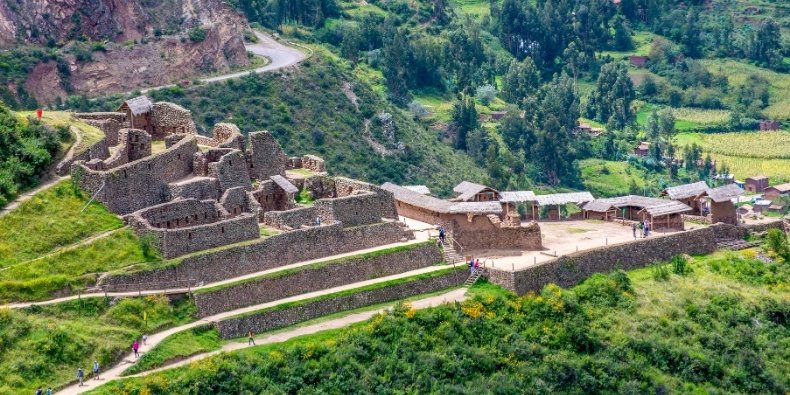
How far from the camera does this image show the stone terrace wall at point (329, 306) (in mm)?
57094

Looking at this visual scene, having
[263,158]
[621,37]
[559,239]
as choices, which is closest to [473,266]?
[559,239]

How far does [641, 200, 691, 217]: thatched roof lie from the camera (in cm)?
7281

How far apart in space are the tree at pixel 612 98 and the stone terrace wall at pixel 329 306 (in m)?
62.5

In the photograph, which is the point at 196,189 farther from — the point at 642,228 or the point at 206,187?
the point at 642,228

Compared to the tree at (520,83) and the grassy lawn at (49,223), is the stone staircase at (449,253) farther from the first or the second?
the tree at (520,83)

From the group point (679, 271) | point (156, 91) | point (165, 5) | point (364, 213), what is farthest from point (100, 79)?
point (679, 271)

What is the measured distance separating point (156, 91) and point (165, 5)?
10.4m

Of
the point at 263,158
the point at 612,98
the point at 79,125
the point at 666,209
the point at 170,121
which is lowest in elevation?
the point at 612,98

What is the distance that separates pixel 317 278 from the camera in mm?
61219

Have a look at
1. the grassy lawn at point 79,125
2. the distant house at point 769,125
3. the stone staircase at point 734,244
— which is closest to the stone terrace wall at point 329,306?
the grassy lawn at point 79,125

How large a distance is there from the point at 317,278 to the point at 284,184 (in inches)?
247

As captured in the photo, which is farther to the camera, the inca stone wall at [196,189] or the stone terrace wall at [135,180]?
the inca stone wall at [196,189]

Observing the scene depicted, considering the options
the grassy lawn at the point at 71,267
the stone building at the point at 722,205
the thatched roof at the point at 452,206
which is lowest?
the stone building at the point at 722,205

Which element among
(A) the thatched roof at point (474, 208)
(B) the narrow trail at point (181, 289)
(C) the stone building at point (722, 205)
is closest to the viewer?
(B) the narrow trail at point (181, 289)
